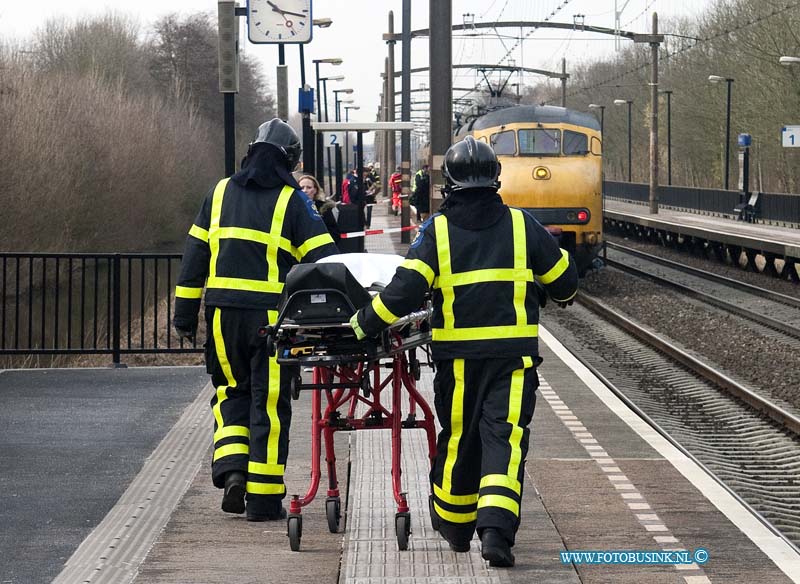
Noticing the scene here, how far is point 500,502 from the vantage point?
597 cm

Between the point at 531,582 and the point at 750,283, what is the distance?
2360cm

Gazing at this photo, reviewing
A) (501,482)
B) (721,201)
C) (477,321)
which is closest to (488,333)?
Answer: (477,321)

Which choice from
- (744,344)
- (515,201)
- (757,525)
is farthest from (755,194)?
(757,525)

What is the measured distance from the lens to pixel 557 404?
11133mm

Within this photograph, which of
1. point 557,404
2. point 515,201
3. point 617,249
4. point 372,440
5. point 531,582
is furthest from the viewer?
point 617,249

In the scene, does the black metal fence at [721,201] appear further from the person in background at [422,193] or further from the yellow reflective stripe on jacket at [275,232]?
the yellow reflective stripe on jacket at [275,232]

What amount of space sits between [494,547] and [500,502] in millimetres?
176

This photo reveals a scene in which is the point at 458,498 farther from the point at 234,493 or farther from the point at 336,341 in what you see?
A: the point at 234,493

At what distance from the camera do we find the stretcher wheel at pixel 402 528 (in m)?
6.38

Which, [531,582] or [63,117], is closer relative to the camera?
[531,582]

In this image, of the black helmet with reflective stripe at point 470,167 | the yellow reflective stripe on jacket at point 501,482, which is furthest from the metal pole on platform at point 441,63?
the yellow reflective stripe on jacket at point 501,482

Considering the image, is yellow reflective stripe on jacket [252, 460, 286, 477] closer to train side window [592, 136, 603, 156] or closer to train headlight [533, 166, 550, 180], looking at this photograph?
train headlight [533, 166, 550, 180]

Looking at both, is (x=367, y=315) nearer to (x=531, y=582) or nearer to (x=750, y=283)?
(x=531, y=582)

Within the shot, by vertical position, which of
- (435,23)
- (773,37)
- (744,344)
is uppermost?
(773,37)
